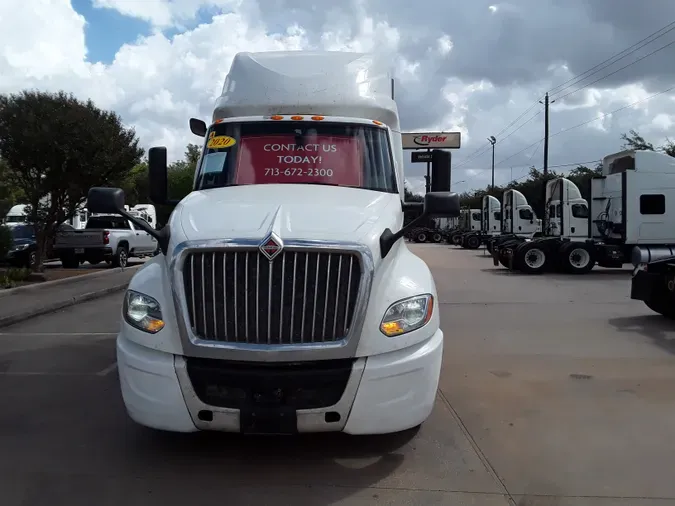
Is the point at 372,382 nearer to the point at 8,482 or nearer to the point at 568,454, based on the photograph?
the point at 568,454

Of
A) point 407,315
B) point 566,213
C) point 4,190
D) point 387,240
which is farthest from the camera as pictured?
point 566,213

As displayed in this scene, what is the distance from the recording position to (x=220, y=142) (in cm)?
643

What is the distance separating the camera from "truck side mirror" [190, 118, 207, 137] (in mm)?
8820

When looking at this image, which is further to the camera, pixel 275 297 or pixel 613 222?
pixel 613 222

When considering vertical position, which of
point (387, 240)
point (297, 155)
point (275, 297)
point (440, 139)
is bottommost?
point (275, 297)

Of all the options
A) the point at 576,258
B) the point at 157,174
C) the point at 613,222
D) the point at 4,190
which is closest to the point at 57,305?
the point at 4,190

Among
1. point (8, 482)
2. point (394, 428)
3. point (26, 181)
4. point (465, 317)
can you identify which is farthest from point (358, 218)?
point (26, 181)

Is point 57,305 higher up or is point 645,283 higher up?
point 645,283

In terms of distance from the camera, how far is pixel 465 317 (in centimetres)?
1144

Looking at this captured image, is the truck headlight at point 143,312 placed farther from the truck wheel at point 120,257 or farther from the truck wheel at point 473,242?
the truck wheel at point 473,242

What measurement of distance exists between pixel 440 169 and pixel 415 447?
2821 mm

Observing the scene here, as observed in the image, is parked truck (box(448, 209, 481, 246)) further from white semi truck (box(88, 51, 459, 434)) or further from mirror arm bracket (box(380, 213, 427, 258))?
white semi truck (box(88, 51, 459, 434))

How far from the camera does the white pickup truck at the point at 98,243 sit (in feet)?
67.6

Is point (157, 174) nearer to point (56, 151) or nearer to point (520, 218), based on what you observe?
point (56, 151)
